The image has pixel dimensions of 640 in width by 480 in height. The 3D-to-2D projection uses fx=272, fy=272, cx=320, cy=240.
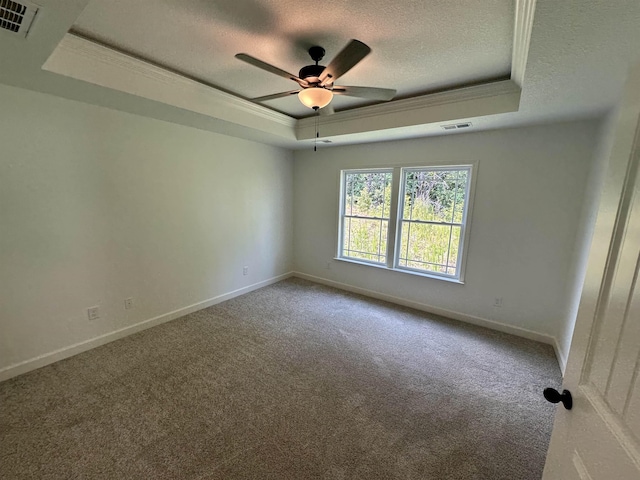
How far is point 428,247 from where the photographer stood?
12.3ft

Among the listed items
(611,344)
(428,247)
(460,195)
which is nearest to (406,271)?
(428,247)

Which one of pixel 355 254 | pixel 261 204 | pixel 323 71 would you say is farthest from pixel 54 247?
pixel 355 254

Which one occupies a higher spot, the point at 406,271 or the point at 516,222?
the point at 516,222

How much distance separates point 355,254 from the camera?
4.50 m

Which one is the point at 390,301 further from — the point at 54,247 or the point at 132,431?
the point at 54,247

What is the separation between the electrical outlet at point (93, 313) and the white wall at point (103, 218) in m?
0.05

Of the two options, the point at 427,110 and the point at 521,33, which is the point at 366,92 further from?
the point at 427,110

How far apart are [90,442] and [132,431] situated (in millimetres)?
219

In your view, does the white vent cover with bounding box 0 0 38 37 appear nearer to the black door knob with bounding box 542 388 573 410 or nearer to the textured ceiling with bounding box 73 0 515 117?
the textured ceiling with bounding box 73 0 515 117

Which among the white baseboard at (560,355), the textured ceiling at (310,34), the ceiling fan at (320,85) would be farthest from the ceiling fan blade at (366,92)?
the white baseboard at (560,355)

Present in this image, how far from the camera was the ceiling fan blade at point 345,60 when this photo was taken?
1559 millimetres

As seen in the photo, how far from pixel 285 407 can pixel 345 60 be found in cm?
241

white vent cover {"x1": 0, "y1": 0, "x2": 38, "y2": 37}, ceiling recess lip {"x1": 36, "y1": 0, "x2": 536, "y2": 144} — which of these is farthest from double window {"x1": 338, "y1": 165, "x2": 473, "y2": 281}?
white vent cover {"x1": 0, "y1": 0, "x2": 38, "y2": 37}

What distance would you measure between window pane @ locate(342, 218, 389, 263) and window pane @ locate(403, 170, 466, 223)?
483mm
